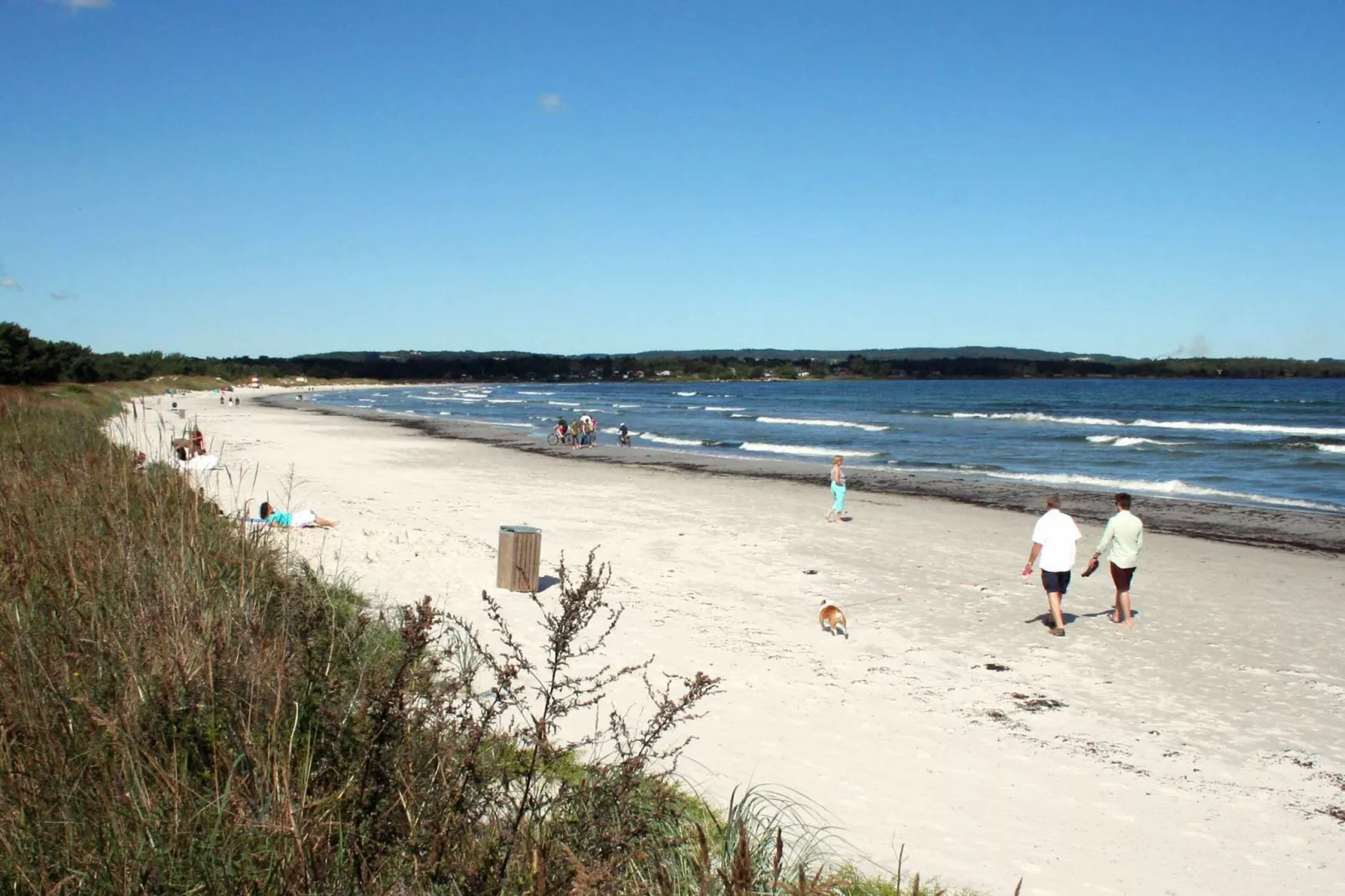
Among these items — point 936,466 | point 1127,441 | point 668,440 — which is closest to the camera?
point 936,466

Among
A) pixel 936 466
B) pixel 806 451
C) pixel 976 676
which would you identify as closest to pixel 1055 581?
pixel 976 676

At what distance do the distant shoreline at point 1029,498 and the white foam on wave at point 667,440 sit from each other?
9.56 feet

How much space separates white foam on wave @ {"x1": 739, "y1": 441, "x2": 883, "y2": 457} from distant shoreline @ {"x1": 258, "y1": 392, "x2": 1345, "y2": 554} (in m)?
2.92

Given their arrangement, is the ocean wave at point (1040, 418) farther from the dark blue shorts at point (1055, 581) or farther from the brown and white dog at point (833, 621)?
the brown and white dog at point (833, 621)

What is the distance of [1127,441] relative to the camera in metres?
39.8

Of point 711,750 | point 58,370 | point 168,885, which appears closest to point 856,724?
→ point 711,750

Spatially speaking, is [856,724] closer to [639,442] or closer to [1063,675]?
[1063,675]

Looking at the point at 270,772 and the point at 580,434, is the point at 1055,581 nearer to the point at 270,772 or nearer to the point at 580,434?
the point at 270,772

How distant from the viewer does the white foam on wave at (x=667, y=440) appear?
38.8 meters

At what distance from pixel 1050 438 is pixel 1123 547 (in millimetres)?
34187

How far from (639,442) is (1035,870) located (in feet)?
113

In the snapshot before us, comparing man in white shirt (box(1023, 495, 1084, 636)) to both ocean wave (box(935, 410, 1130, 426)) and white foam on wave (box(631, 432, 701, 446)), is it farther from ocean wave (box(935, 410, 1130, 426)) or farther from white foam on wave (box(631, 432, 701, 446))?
ocean wave (box(935, 410, 1130, 426))

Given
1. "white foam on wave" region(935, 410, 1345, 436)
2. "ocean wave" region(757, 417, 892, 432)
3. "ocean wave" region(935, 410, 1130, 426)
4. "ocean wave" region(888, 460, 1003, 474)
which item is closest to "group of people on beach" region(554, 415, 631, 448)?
"ocean wave" region(888, 460, 1003, 474)

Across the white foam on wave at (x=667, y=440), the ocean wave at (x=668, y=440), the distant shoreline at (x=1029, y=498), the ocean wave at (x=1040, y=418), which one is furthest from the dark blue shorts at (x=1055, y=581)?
the ocean wave at (x=1040, y=418)
